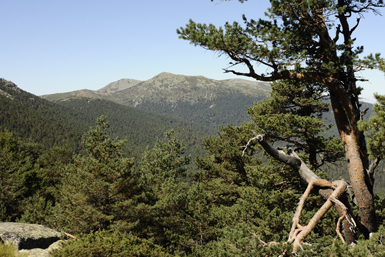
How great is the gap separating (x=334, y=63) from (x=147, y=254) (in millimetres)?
7492

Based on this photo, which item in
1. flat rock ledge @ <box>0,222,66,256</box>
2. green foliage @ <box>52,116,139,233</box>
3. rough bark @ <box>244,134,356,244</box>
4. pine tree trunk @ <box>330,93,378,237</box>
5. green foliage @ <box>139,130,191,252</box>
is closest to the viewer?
rough bark @ <box>244,134,356,244</box>

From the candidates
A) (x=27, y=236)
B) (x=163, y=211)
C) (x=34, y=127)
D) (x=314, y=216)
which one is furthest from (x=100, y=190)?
(x=34, y=127)

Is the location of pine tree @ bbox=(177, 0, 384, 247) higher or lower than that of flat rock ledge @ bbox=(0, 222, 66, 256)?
higher

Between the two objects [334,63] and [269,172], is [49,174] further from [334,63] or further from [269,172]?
[334,63]

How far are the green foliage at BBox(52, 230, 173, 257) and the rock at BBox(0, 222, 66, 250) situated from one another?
138 inches

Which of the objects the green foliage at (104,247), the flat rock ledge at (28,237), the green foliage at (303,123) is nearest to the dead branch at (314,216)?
the green foliage at (104,247)

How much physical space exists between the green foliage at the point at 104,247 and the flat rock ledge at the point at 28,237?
3348 millimetres

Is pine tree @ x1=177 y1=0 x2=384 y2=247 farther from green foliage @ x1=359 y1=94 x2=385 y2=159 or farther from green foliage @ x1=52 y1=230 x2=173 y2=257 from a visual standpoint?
green foliage @ x1=52 y1=230 x2=173 y2=257

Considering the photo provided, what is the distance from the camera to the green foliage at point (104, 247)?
22.3ft

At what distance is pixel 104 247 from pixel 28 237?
5614mm

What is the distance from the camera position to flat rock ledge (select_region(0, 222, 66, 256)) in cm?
989

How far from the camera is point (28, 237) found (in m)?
10.3

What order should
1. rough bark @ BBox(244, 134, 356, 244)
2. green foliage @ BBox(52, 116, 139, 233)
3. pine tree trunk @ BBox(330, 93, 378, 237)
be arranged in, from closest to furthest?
rough bark @ BBox(244, 134, 356, 244) → pine tree trunk @ BBox(330, 93, 378, 237) → green foliage @ BBox(52, 116, 139, 233)

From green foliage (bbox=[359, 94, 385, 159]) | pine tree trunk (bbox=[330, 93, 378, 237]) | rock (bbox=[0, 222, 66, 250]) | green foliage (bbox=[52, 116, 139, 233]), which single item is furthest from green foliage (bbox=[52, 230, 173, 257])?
green foliage (bbox=[52, 116, 139, 233])
